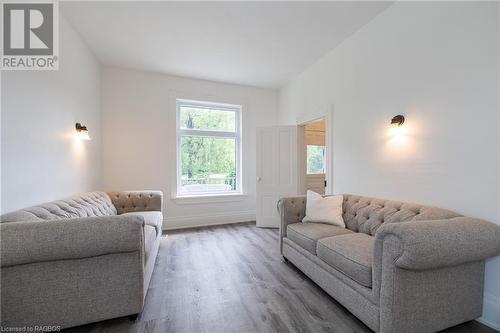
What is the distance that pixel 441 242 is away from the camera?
132 cm

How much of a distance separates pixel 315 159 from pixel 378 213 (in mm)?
3223

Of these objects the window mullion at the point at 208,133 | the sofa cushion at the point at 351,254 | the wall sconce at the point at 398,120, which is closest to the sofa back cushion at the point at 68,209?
the window mullion at the point at 208,133

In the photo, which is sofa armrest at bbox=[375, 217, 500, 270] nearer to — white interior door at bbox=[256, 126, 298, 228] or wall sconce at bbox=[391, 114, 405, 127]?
wall sconce at bbox=[391, 114, 405, 127]

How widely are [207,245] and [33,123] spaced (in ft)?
8.10

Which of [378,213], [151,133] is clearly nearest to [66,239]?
[378,213]

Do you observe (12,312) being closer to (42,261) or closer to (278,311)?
(42,261)

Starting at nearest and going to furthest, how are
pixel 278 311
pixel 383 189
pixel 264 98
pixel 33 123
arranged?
1. pixel 278 311
2. pixel 33 123
3. pixel 383 189
4. pixel 264 98

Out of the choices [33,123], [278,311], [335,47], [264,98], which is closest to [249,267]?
[278,311]

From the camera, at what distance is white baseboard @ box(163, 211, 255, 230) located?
4.18 m

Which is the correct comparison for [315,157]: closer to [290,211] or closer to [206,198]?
[206,198]

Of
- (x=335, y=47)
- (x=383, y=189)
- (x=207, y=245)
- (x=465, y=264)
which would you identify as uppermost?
(x=335, y=47)

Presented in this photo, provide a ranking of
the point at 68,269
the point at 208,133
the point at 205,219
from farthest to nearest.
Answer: the point at 208,133 < the point at 205,219 < the point at 68,269

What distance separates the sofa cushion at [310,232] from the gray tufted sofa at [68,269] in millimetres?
1544

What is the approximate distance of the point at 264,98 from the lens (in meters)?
4.95
